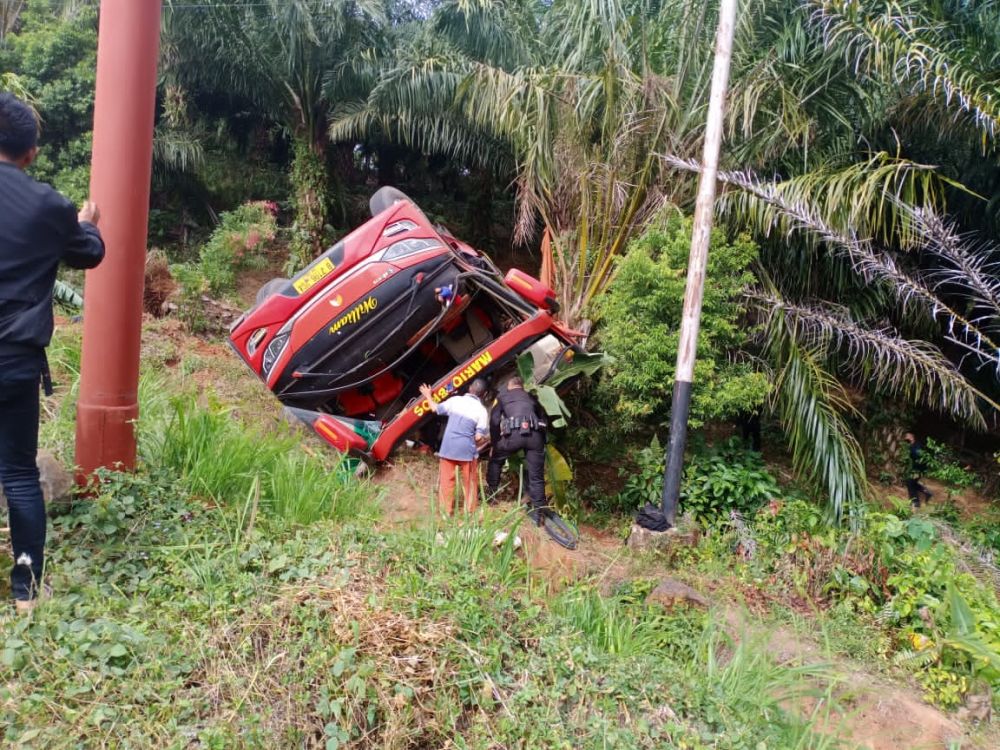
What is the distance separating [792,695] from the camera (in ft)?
11.3

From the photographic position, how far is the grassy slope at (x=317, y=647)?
8.17 feet

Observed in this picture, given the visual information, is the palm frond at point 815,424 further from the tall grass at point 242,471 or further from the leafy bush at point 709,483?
the tall grass at point 242,471

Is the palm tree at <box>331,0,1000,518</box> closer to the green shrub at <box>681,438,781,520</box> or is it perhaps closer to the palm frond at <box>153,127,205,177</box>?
the green shrub at <box>681,438,781,520</box>

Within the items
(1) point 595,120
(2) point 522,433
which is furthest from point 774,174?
(2) point 522,433

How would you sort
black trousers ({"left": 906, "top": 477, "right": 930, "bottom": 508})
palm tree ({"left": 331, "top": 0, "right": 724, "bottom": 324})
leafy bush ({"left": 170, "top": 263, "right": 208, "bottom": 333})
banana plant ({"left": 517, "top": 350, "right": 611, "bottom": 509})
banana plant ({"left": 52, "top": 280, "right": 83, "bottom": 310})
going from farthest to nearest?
leafy bush ({"left": 170, "top": 263, "right": 208, "bottom": 333}) < black trousers ({"left": 906, "top": 477, "right": 930, "bottom": 508}) < banana plant ({"left": 52, "top": 280, "right": 83, "bottom": 310}) < palm tree ({"left": 331, "top": 0, "right": 724, "bottom": 324}) < banana plant ({"left": 517, "top": 350, "right": 611, "bottom": 509})

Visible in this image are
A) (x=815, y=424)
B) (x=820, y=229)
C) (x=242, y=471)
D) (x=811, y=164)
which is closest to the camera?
(x=242, y=471)

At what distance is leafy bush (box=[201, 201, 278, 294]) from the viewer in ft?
37.1

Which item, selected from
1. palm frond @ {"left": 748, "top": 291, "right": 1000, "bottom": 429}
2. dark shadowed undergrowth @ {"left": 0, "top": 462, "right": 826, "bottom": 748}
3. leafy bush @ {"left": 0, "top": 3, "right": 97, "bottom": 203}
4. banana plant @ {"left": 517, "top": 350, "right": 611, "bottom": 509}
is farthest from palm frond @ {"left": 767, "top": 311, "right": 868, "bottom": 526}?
leafy bush @ {"left": 0, "top": 3, "right": 97, "bottom": 203}

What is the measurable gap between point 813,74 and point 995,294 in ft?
9.60

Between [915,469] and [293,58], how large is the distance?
11302 millimetres

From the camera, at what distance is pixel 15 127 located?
2.81m

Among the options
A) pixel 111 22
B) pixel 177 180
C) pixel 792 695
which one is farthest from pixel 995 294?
pixel 177 180

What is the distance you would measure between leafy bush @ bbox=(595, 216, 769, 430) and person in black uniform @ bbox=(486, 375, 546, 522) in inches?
45.5

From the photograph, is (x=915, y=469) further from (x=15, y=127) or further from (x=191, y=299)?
(x=191, y=299)
